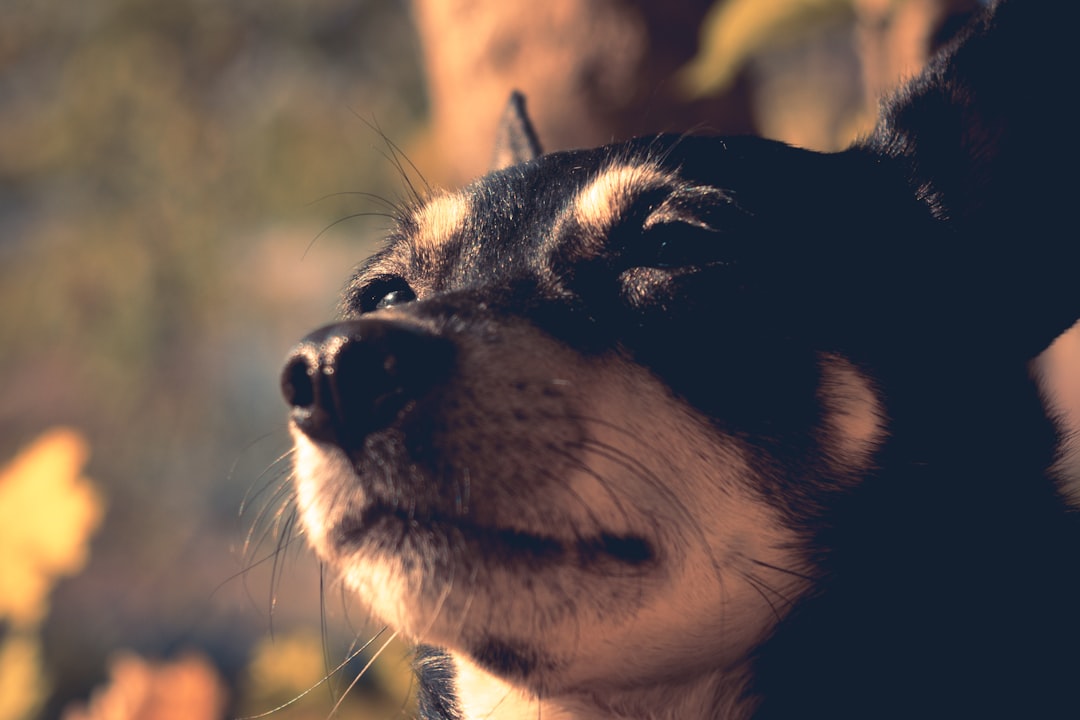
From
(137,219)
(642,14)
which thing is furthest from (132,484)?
(642,14)

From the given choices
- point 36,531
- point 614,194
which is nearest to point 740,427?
point 614,194

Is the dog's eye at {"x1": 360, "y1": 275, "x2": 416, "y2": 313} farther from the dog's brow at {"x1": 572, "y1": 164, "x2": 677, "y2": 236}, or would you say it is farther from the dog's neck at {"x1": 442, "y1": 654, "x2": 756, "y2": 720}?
the dog's neck at {"x1": 442, "y1": 654, "x2": 756, "y2": 720}

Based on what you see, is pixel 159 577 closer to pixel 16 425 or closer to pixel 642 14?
pixel 16 425

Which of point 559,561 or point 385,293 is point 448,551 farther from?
point 385,293

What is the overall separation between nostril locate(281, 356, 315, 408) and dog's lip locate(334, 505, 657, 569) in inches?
7.2

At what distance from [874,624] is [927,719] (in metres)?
0.16

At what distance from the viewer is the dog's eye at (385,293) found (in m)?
2.02

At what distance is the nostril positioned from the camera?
1357 millimetres

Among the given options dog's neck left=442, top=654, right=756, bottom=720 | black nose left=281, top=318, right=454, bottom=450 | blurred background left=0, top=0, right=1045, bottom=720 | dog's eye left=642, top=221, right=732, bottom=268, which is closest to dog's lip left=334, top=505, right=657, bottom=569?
black nose left=281, top=318, right=454, bottom=450

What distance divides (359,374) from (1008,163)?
130cm

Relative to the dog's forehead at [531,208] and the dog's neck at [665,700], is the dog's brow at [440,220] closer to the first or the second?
the dog's forehead at [531,208]

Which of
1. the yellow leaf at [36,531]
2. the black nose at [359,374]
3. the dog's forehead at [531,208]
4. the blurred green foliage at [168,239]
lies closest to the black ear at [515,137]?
the dog's forehead at [531,208]

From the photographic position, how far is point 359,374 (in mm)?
1325

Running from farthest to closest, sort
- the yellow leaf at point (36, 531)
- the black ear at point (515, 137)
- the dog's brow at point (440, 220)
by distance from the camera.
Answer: the yellow leaf at point (36, 531)
the black ear at point (515, 137)
the dog's brow at point (440, 220)
